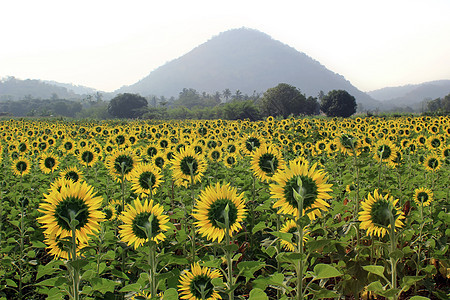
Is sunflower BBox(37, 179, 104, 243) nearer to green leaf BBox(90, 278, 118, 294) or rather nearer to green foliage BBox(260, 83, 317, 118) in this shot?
green leaf BBox(90, 278, 118, 294)

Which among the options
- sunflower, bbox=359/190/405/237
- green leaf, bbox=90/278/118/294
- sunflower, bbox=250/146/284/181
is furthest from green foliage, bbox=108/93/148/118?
sunflower, bbox=359/190/405/237

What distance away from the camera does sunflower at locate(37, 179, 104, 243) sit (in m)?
1.96

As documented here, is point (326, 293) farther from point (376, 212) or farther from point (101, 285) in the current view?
point (101, 285)

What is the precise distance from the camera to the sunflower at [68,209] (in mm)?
1961

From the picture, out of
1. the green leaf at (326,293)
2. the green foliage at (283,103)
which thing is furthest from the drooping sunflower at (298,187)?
the green foliage at (283,103)

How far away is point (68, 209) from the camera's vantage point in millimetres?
1936

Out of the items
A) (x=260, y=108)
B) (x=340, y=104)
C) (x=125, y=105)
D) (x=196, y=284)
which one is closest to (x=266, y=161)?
(x=196, y=284)

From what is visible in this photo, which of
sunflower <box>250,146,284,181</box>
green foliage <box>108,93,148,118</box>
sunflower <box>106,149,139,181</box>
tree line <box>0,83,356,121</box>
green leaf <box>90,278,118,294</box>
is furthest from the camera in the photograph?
green foliage <box>108,93,148,118</box>

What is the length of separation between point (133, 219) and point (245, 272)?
35.7 inches

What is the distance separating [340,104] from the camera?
2559 inches

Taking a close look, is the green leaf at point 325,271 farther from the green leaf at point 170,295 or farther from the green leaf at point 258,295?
the green leaf at point 170,295

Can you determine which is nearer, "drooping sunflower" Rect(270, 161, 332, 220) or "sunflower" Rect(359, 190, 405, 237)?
"drooping sunflower" Rect(270, 161, 332, 220)

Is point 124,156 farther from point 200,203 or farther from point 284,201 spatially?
point 284,201

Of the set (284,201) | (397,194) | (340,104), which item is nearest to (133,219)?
(284,201)
